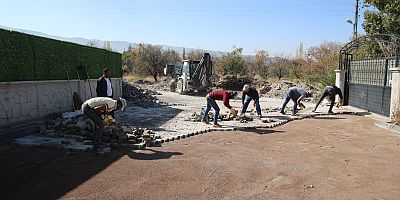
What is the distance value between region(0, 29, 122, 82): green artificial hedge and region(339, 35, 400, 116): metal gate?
39.3 ft

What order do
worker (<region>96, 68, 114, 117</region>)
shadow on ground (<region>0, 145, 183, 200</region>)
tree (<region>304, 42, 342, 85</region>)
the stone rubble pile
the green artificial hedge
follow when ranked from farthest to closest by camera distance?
tree (<region>304, 42, 342, 85</region>) < worker (<region>96, 68, 114, 117</region>) < the green artificial hedge < the stone rubble pile < shadow on ground (<region>0, 145, 183, 200</region>)

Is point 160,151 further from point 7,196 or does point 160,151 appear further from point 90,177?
point 7,196

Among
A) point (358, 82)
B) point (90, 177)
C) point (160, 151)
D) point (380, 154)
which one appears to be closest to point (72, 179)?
point (90, 177)

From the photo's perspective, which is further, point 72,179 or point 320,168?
point 320,168

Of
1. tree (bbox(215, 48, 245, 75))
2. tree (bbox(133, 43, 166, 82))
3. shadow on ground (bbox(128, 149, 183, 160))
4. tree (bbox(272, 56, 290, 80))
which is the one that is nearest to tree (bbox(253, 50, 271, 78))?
tree (bbox(272, 56, 290, 80))

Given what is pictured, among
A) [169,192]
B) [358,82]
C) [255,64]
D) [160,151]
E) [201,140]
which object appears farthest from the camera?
[255,64]

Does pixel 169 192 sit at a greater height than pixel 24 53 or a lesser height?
lesser

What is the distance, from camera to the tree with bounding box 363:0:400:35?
20812 mm

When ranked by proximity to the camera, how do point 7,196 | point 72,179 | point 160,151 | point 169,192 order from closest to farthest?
point 7,196, point 169,192, point 72,179, point 160,151

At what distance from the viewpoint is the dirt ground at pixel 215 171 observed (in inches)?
205

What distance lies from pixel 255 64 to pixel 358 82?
2979 cm

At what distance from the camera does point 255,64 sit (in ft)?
152

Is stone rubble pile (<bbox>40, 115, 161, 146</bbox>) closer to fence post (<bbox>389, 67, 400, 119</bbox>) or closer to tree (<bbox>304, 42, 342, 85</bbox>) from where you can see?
fence post (<bbox>389, 67, 400, 119</bbox>)

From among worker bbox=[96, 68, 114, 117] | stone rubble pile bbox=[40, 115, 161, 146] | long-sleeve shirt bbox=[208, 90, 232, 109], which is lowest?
stone rubble pile bbox=[40, 115, 161, 146]
